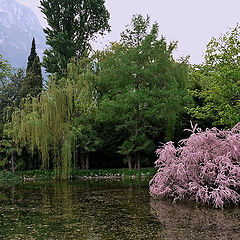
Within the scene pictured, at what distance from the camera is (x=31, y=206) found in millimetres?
8719

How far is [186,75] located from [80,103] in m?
7.72

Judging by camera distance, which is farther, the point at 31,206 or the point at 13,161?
the point at 13,161

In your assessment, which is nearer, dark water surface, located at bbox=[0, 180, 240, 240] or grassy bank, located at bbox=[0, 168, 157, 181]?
dark water surface, located at bbox=[0, 180, 240, 240]

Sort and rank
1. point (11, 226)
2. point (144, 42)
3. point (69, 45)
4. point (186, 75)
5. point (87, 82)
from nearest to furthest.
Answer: point (11, 226), point (87, 82), point (144, 42), point (186, 75), point (69, 45)

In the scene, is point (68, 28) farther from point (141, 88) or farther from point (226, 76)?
point (226, 76)

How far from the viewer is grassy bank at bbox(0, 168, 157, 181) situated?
758 inches

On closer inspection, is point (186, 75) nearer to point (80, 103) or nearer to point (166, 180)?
point (80, 103)

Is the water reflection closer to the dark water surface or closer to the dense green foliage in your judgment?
the dark water surface

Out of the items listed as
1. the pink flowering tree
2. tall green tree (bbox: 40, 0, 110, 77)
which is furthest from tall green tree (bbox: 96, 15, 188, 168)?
the pink flowering tree

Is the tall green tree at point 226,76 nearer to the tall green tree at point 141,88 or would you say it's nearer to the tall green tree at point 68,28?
the tall green tree at point 141,88

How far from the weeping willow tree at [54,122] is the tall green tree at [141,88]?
2.61 meters

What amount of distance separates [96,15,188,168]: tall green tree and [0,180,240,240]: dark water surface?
34.3 feet

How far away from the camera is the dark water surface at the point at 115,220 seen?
5.35 metres

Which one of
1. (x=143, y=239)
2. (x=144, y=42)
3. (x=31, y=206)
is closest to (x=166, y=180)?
(x=31, y=206)
